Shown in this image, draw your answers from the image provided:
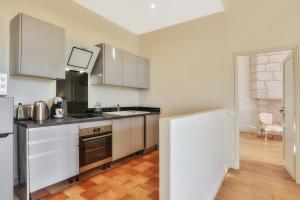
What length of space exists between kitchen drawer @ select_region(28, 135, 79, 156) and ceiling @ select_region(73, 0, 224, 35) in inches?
88.4

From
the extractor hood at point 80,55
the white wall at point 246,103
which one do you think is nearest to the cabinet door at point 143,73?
the extractor hood at point 80,55

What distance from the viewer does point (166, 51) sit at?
3.62 meters

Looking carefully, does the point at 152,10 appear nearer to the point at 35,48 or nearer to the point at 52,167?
the point at 35,48

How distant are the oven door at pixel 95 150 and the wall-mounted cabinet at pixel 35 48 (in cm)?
101

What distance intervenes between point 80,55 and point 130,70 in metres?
1.04

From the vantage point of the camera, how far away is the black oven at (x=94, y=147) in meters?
2.25

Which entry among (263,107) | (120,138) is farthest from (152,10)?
(263,107)

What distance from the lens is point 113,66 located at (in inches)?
120

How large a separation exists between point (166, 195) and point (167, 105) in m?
2.67

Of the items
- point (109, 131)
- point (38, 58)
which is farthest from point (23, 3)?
point (109, 131)

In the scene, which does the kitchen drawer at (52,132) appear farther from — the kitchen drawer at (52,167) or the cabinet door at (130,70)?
the cabinet door at (130,70)

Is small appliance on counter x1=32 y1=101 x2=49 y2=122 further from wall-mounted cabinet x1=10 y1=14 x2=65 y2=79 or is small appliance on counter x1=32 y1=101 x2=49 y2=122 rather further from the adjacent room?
wall-mounted cabinet x1=10 y1=14 x2=65 y2=79

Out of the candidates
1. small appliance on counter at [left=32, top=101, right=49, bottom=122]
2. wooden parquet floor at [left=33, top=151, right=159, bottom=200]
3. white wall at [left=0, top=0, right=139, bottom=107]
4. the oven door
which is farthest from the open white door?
small appliance on counter at [left=32, top=101, right=49, bottom=122]

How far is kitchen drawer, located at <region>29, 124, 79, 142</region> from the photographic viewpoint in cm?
176
